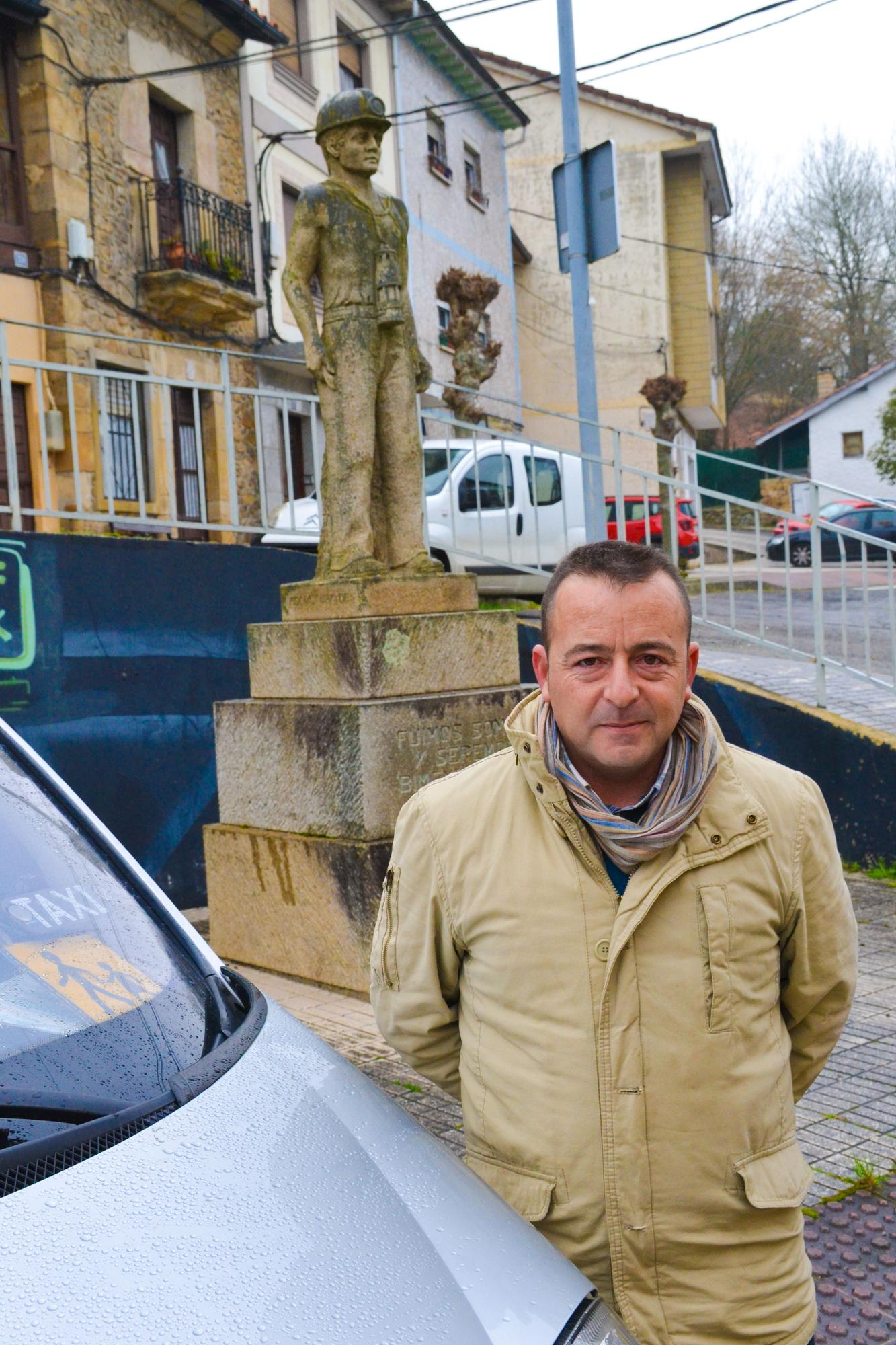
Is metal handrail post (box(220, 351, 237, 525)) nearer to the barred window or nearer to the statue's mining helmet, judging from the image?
the barred window

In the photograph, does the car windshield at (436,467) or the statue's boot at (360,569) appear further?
the car windshield at (436,467)

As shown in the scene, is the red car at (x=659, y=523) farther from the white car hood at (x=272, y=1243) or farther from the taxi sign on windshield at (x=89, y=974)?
the white car hood at (x=272, y=1243)

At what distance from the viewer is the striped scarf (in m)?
1.83

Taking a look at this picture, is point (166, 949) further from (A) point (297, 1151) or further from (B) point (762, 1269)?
(B) point (762, 1269)

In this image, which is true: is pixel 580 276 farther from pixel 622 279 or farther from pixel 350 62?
pixel 622 279

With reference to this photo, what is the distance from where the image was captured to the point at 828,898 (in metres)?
1.97

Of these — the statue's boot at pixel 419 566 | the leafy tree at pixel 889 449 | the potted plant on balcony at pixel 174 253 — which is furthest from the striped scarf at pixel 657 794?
the leafy tree at pixel 889 449

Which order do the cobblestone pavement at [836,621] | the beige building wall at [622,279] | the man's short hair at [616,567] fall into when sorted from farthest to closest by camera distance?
the beige building wall at [622,279] < the cobblestone pavement at [836,621] < the man's short hair at [616,567]

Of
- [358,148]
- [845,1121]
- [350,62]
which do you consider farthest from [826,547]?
[350,62]

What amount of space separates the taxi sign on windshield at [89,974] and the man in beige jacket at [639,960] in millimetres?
451

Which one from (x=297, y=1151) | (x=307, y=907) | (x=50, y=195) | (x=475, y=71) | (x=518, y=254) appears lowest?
(x=307, y=907)

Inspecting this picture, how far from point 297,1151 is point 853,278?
4994 centimetres

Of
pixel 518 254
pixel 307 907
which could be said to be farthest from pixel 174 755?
pixel 518 254

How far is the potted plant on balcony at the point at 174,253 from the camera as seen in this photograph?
17281 millimetres
